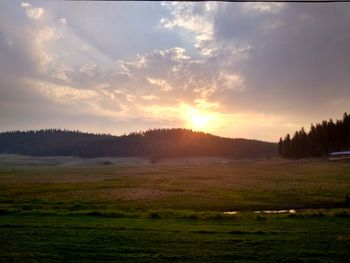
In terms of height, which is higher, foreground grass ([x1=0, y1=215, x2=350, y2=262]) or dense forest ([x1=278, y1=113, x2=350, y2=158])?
dense forest ([x1=278, y1=113, x2=350, y2=158])

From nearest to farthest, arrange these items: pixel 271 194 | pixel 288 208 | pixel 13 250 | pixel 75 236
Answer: pixel 13 250 < pixel 75 236 < pixel 288 208 < pixel 271 194

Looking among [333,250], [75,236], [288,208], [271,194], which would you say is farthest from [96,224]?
[271,194]

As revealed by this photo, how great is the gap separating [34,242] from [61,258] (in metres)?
3.25

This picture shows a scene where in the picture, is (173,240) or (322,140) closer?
(173,240)

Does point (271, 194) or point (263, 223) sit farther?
point (271, 194)

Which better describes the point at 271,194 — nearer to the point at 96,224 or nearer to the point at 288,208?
the point at 288,208

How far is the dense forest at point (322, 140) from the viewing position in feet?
520

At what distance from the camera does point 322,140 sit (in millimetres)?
163250

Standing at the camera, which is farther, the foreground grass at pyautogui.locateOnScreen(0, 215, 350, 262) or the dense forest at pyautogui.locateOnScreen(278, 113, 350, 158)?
the dense forest at pyautogui.locateOnScreen(278, 113, 350, 158)

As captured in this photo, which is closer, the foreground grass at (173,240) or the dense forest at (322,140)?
the foreground grass at (173,240)

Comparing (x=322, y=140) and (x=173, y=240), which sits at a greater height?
(x=322, y=140)

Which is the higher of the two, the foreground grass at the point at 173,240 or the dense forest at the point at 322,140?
the dense forest at the point at 322,140

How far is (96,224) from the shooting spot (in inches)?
981

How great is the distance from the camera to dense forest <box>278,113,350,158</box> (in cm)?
15862
